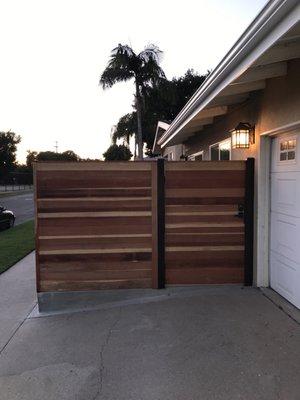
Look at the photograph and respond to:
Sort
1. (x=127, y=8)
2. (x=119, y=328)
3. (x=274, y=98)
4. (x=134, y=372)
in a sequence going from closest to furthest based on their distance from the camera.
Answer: (x=134, y=372) → (x=119, y=328) → (x=274, y=98) → (x=127, y=8)

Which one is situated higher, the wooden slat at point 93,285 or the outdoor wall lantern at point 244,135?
the outdoor wall lantern at point 244,135

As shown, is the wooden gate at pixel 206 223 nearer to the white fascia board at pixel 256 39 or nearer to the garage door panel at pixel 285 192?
the garage door panel at pixel 285 192

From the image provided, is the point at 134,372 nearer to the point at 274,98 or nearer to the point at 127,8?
the point at 274,98

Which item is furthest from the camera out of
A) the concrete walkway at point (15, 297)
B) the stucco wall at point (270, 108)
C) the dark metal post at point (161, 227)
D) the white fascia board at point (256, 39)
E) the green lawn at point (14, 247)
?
the green lawn at point (14, 247)

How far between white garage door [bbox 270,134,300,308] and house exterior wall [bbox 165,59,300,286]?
11cm

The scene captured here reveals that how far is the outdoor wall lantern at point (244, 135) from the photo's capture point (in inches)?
218

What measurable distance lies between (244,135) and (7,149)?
55013 mm

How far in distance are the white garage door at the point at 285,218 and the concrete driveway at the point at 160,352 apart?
0.34 m

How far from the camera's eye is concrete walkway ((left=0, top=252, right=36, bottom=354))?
464cm

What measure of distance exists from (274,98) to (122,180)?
2145 millimetres

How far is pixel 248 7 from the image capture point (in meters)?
8.95

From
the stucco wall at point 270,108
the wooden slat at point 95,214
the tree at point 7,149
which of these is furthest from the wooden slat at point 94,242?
the tree at point 7,149

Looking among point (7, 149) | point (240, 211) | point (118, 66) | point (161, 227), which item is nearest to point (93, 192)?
point (161, 227)

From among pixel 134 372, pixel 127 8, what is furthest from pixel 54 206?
pixel 127 8
